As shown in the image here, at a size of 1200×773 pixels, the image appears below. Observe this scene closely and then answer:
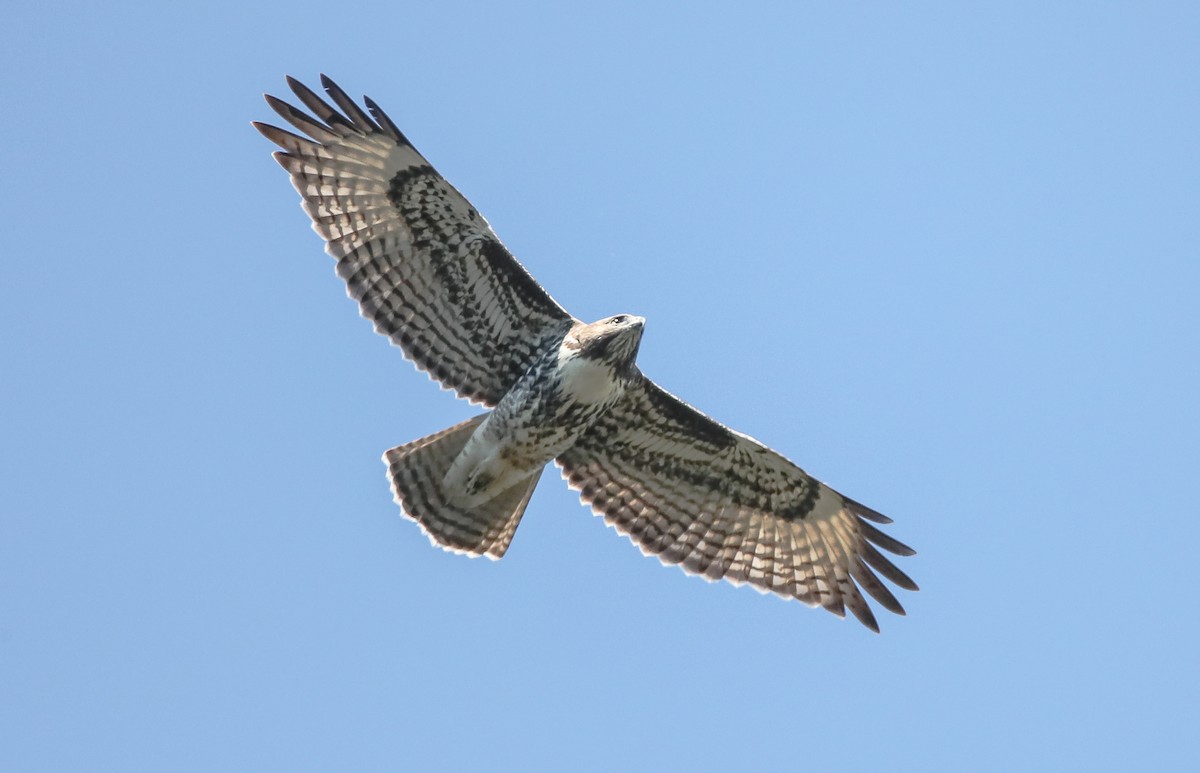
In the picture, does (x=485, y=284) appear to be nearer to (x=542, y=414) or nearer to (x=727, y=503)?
(x=542, y=414)

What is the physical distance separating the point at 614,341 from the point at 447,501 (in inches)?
68.5

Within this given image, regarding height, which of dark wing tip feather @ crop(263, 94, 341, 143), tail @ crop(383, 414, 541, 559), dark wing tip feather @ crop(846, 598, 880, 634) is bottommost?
tail @ crop(383, 414, 541, 559)

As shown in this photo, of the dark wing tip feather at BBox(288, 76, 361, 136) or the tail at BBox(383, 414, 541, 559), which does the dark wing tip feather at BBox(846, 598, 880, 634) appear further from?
the dark wing tip feather at BBox(288, 76, 361, 136)

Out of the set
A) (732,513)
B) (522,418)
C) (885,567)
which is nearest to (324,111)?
(522,418)

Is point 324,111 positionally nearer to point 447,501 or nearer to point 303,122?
point 303,122

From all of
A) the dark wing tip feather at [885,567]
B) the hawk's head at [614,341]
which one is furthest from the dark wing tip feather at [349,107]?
the dark wing tip feather at [885,567]

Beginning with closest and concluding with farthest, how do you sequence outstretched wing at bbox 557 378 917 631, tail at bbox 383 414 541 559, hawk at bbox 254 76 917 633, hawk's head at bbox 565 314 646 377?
1. hawk's head at bbox 565 314 646 377
2. hawk at bbox 254 76 917 633
3. tail at bbox 383 414 541 559
4. outstretched wing at bbox 557 378 917 631

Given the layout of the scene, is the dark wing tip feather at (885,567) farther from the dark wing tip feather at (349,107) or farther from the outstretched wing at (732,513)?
→ the dark wing tip feather at (349,107)

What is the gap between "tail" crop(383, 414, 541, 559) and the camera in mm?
11477

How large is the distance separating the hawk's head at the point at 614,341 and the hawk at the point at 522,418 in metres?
0.01

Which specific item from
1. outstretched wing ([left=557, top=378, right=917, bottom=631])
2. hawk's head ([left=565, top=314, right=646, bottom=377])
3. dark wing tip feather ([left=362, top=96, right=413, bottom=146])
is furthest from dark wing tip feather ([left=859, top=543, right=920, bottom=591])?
dark wing tip feather ([left=362, top=96, right=413, bottom=146])

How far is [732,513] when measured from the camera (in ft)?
39.4

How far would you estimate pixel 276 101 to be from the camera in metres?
11.3

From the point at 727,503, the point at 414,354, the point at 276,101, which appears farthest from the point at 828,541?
the point at 276,101
